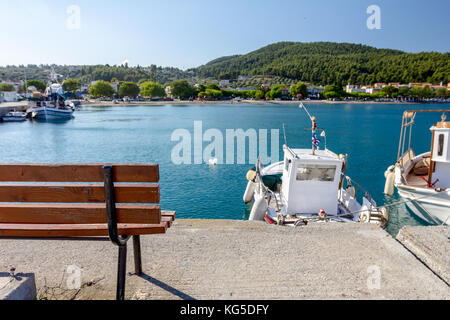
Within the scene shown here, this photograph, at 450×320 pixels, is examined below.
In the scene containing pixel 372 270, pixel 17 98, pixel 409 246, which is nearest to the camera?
pixel 372 270

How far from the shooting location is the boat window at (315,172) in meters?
11.7

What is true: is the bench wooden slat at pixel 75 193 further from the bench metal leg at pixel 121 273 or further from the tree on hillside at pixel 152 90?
the tree on hillside at pixel 152 90

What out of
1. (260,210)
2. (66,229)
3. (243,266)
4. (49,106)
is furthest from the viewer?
(49,106)

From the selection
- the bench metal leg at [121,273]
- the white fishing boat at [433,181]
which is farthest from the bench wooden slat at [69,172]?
the white fishing boat at [433,181]

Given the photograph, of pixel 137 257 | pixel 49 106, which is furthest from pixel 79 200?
pixel 49 106

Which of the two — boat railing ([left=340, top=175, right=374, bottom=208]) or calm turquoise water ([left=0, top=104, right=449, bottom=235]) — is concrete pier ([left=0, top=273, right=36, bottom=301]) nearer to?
boat railing ([left=340, top=175, right=374, bottom=208])

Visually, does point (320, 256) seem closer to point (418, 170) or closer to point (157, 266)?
point (157, 266)

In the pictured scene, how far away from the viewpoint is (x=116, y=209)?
333 cm

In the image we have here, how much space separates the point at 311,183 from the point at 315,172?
1.52 feet

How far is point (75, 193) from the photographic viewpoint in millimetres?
3227

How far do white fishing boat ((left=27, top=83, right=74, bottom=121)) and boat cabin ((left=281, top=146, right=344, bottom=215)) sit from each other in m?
88.3

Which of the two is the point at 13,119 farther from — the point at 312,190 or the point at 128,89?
the point at 128,89

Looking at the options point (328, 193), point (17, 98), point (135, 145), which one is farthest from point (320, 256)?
point (17, 98)
